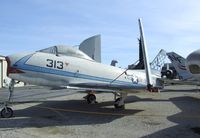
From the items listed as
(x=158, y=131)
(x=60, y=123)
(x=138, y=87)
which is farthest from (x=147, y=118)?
(x=60, y=123)

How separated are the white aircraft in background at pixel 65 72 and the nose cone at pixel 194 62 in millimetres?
3545

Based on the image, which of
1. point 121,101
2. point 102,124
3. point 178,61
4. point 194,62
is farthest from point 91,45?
point 178,61

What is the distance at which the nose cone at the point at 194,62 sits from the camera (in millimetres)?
6732

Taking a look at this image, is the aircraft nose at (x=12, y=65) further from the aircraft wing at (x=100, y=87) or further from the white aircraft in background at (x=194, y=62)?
the white aircraft in background at (x=194, y=62)

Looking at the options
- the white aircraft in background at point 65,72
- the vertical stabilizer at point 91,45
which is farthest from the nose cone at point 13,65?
the vertical stabilizer at point 91,45

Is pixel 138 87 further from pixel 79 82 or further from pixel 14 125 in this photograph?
pixel 14 125

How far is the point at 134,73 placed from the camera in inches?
590

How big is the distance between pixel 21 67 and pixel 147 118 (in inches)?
184

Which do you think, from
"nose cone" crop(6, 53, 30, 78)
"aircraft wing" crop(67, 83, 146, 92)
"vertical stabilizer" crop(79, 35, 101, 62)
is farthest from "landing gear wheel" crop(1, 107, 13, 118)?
"vertical stabilizer" crop(79, 35, 101, 62)

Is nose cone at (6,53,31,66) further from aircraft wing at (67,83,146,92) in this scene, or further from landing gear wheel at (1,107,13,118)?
aircraft wing at (67,83,146,92)

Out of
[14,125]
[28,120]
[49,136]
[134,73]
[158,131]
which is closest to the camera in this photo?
[49,136]

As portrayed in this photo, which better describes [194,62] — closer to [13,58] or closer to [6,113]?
[6,113]

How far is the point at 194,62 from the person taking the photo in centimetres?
676

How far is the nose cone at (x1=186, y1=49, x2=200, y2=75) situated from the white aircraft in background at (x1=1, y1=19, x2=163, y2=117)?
11.6 ft
